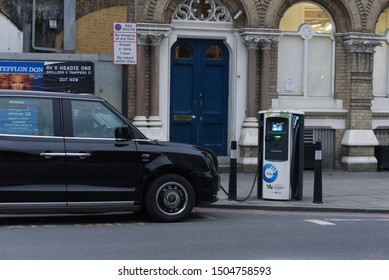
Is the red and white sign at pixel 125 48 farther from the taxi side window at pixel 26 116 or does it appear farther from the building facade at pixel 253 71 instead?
the taxi side window at pixel 26 116

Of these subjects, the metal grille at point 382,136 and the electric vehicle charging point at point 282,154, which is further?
the metal grille at point 382,136

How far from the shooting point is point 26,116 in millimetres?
8727

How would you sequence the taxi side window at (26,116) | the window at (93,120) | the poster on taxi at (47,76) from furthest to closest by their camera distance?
the poster on taxi at (47,76) < the window at (93,120) < the taxi side window at (26,116)

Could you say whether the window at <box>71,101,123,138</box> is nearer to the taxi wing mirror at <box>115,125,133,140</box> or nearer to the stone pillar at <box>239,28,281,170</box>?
the taxi wing mirror at <box>115,125,133,140</box>

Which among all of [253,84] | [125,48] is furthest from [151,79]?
[253,84]

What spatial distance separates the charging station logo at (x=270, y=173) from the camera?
1159 centimetres

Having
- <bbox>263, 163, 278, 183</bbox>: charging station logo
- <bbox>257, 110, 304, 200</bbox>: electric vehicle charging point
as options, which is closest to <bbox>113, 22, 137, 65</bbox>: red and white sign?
<bbox>257, 110, 304, 200</bbox>: electric vehicle charging point

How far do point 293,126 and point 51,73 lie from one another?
19.9 ft

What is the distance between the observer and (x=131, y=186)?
9.02m

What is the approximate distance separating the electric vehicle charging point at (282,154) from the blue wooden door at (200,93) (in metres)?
4.32

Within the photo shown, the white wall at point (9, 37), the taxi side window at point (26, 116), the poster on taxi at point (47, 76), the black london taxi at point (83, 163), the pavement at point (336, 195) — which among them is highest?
the white wall at point (9, 37)

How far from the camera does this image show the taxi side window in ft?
28.4

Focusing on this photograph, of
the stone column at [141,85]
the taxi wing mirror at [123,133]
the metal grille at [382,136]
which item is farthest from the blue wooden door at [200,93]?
the taxi wing mirror at [123,133]

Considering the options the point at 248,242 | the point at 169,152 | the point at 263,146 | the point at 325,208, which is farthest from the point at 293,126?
the point at 248,242
